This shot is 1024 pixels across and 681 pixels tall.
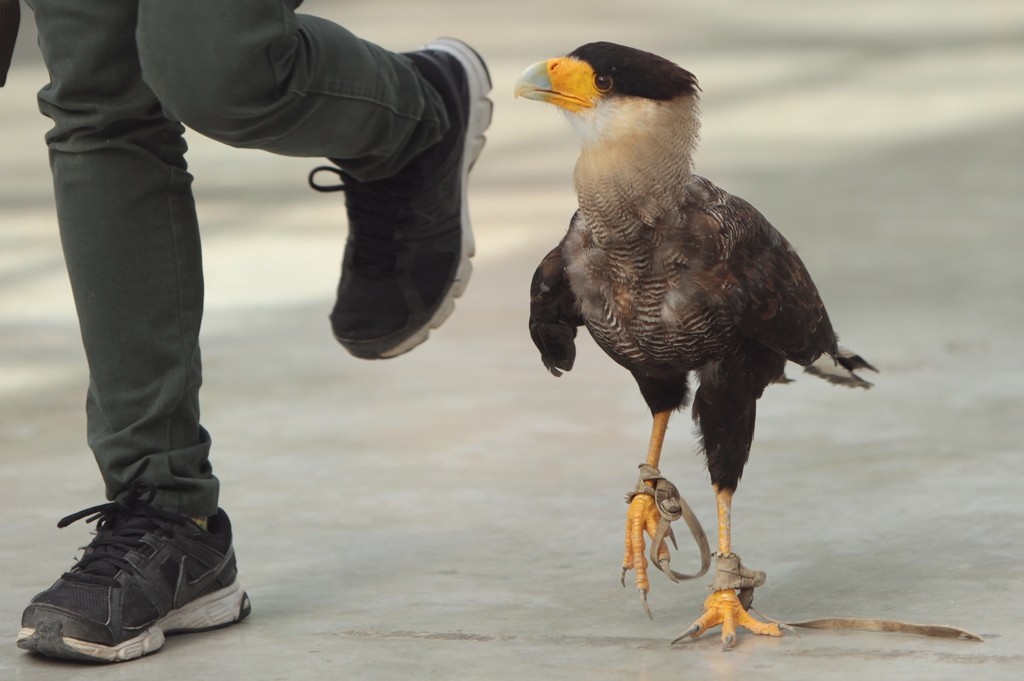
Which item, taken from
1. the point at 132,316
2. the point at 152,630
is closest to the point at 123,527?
the point at 152,630

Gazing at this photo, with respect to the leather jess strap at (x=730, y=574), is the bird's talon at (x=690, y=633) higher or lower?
lower

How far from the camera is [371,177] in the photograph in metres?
2.79

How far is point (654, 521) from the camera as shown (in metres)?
2.18

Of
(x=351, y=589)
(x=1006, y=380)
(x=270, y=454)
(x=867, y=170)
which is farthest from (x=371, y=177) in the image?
(x=867, y=170)

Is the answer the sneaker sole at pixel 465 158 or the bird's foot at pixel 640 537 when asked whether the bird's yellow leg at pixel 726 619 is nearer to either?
the bird's foot at pixel 640 537

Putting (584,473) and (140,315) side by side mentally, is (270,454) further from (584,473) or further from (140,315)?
(140,315)

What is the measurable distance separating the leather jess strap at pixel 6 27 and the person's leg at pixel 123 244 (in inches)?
3.8

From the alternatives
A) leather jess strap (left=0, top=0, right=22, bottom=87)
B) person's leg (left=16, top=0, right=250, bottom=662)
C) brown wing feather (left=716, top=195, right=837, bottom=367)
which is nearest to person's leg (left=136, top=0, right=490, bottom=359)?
person's leg (left=16, top=0, right=250, bottom=662)

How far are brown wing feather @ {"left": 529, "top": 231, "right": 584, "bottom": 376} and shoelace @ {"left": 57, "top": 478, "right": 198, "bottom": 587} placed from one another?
0.66m

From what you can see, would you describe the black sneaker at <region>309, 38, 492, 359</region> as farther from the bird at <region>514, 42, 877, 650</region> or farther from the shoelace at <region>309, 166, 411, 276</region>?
the bird at <region>514, 42, 877, 650</region>

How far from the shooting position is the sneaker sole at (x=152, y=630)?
197 cm

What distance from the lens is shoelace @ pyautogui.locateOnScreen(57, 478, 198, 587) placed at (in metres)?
2.09

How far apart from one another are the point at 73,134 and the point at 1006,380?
239 cm

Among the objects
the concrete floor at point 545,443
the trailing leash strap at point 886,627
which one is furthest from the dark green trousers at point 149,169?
the trailing leash strap at point 886,627
